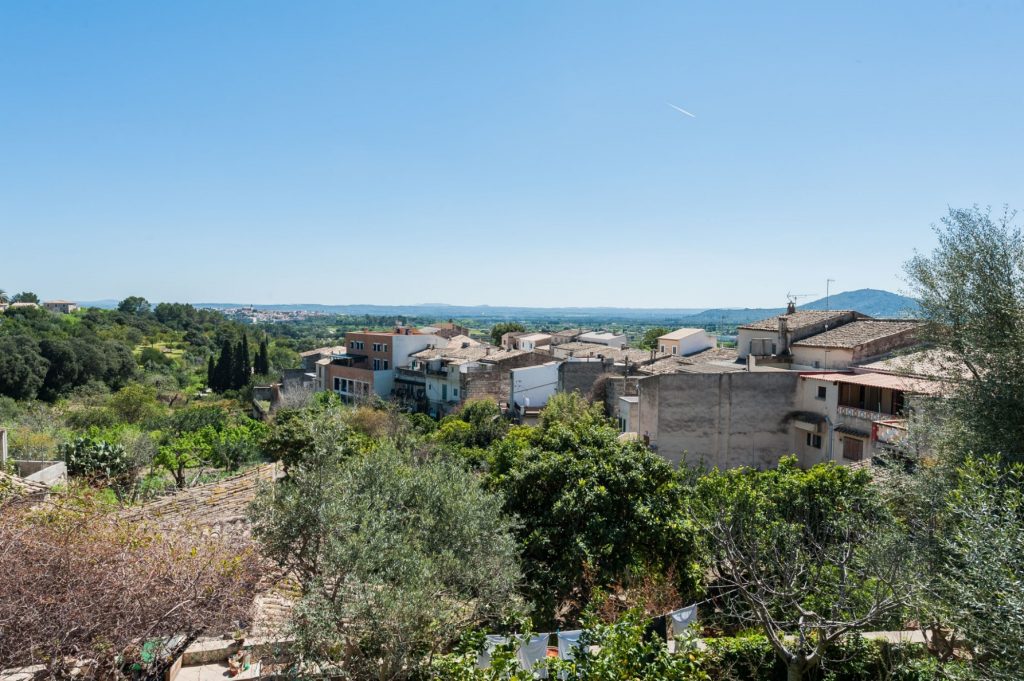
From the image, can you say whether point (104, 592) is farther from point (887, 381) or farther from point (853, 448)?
point (853, 448)

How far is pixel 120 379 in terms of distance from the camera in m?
72.8

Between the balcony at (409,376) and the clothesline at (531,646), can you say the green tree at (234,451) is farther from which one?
the clothesline at (531,646)

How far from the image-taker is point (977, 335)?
1318 centimetres

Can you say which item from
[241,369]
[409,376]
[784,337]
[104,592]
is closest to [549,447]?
[104,592]

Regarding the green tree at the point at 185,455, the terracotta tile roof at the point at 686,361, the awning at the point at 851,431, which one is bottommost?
the green tree at the point at 185,455

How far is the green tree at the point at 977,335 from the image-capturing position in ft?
40.5

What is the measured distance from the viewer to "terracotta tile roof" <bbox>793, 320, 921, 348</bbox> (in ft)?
89.1

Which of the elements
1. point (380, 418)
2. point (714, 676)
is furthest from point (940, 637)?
point (380, 418)

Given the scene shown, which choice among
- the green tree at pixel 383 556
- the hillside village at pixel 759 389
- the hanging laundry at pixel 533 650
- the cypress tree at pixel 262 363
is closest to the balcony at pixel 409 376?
the hillside village at pixel 759 389

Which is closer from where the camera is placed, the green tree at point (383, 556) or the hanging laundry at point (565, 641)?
the green tree at point (383, 556)

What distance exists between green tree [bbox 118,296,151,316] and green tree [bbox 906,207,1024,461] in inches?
6070

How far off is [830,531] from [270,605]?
11.4 meters

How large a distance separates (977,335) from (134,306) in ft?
553

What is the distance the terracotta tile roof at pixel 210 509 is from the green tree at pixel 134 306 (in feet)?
465
